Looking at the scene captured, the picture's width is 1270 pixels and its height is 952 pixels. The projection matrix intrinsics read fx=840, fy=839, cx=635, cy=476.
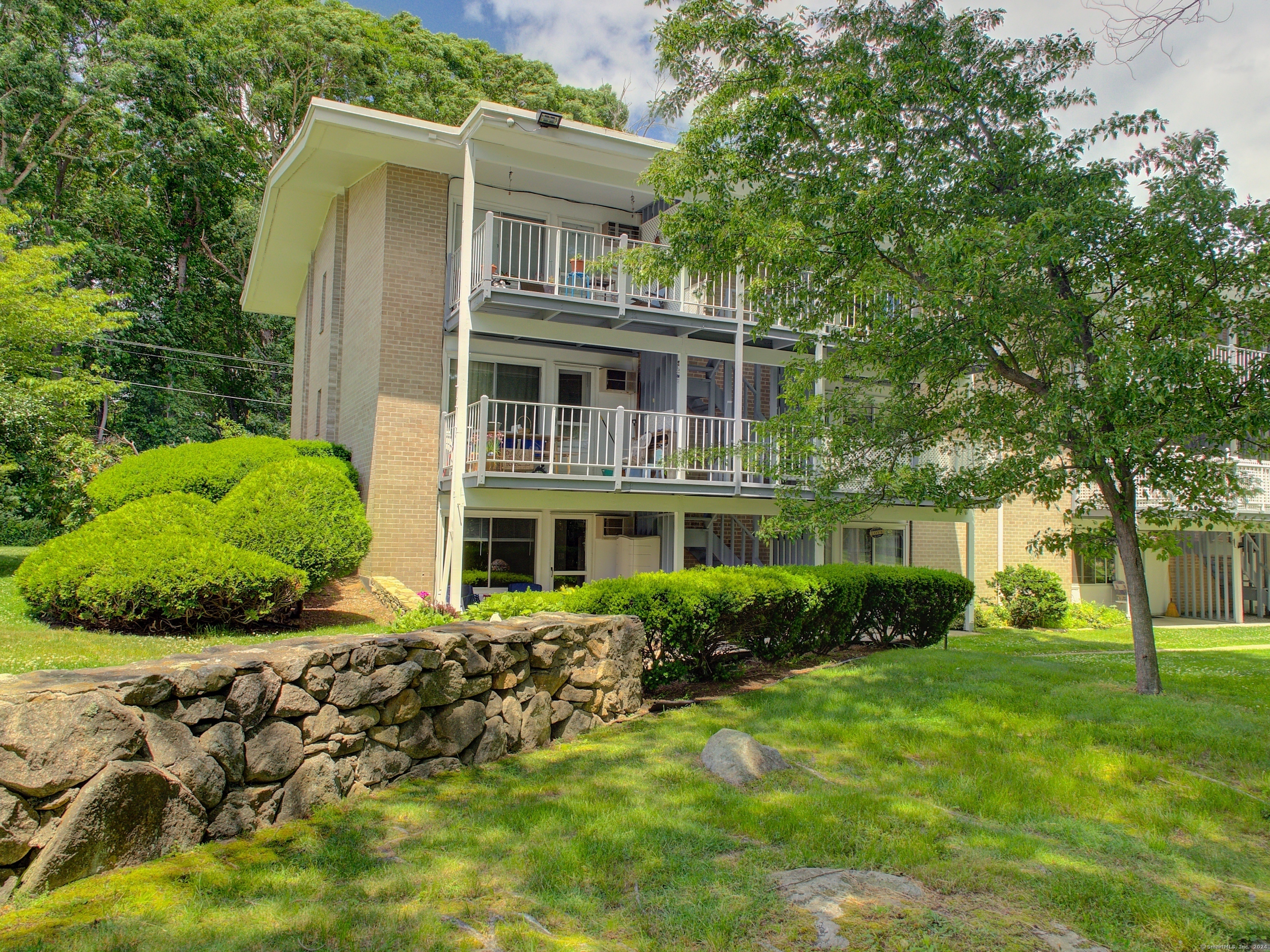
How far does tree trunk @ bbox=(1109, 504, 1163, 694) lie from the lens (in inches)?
310

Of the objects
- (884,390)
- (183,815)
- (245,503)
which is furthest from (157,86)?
(183,815)

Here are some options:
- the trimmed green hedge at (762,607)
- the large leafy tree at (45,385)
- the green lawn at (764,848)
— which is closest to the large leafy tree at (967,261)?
the trimmed green hedge at (762,607)

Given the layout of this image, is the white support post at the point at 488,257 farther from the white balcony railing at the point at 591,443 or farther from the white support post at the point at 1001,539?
the white support post at the point at 1001,539

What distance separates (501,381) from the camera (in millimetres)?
14742

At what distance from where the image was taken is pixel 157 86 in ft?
83.7

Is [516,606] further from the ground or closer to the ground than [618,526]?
closer to the ground

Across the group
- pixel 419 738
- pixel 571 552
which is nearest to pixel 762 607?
pixel 419 738

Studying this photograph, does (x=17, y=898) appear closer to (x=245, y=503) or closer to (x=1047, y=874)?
(x=1047, y=874)

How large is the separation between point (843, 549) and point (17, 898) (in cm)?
1525

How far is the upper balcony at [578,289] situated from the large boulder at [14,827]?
8.98 m

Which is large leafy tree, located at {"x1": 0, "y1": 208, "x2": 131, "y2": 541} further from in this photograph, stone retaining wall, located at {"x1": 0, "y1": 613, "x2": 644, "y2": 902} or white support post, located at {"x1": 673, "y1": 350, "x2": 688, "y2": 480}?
stone retaining wall, located at {"x1": 0, "y1": 613, "x2": 644, "y2": 902}

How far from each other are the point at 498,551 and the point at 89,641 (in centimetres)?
735

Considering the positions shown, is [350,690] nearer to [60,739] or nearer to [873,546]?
[60,739]

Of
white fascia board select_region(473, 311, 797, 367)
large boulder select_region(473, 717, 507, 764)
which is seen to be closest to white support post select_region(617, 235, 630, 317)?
white fascia board select_region(473, 311, 797, 367)
